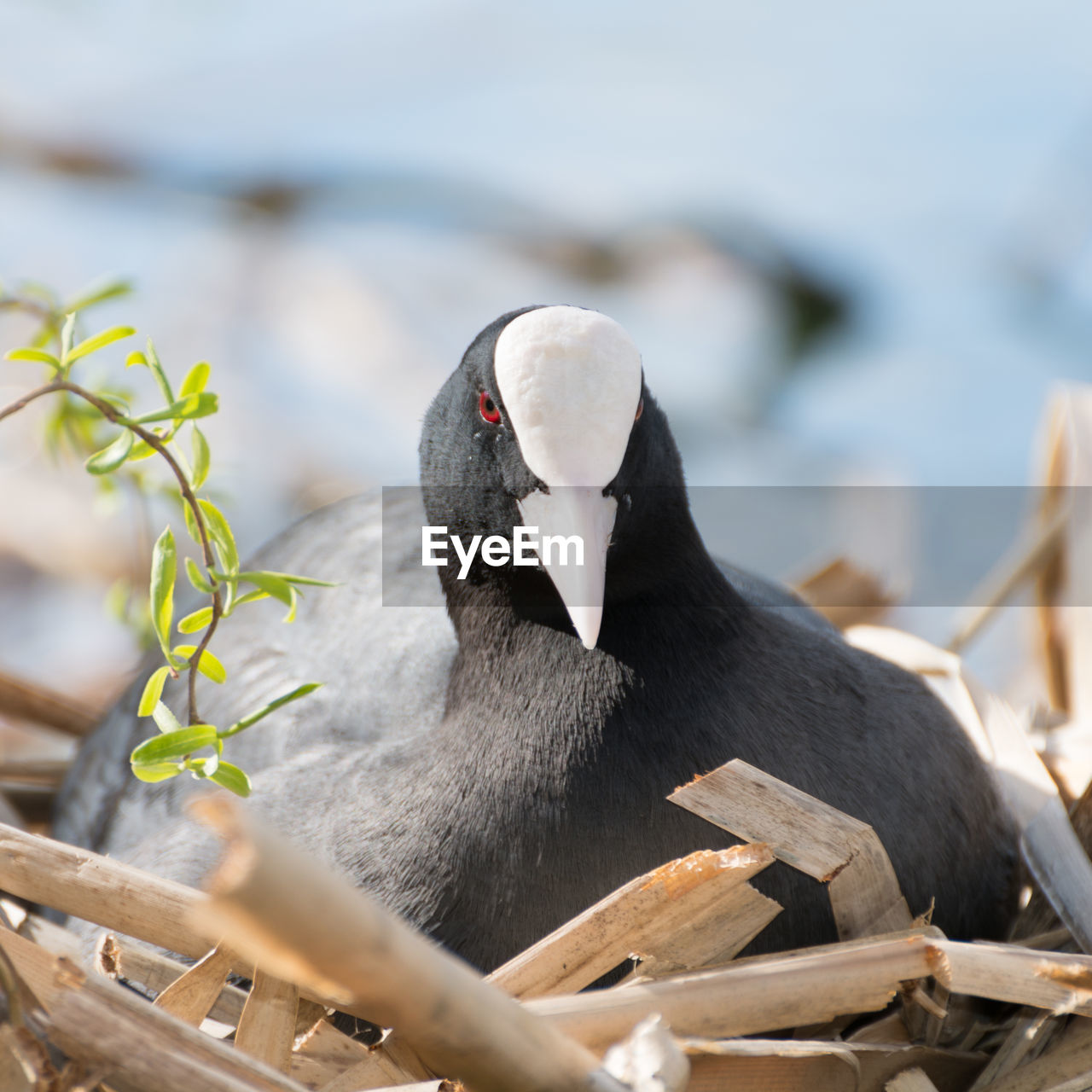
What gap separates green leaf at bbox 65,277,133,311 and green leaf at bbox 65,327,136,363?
0.21 meters

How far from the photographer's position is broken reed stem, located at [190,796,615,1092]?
941mm

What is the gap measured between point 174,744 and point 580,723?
538 millimetres

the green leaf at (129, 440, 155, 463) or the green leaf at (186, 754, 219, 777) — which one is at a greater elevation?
the green leaf at (129, 440, 155, 463)

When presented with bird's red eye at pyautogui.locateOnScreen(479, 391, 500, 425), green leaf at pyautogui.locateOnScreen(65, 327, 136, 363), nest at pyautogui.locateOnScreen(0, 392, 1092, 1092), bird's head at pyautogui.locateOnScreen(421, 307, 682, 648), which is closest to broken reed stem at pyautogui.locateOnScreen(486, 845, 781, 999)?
nest at pyautogui.locateOnScreen(0, 392, 1092, 1092)

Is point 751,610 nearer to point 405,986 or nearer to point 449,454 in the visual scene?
point 449,454

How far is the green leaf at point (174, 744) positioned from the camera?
150 centimetres

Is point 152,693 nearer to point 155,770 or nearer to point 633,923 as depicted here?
point 155,770

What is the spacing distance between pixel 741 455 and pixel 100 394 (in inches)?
171

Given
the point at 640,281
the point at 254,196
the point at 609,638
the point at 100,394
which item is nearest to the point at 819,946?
the point at 609,638

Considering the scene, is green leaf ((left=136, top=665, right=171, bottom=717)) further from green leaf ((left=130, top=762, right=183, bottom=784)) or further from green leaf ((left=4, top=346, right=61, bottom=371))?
green leaf ((left=4, top=346, right=61, bottom=371))

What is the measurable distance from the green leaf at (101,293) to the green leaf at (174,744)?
2.09 feet

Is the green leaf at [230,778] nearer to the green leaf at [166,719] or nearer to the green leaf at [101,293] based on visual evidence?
the green leaf at [166,719]

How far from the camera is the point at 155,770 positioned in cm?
153

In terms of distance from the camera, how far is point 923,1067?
1.70 metres
